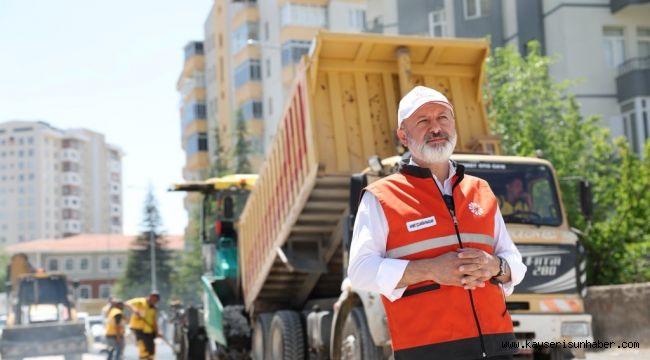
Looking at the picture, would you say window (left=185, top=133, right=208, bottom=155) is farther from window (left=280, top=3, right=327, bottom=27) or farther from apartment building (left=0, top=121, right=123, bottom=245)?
apartment building (left=0, top=121, right=123, bottom=245)

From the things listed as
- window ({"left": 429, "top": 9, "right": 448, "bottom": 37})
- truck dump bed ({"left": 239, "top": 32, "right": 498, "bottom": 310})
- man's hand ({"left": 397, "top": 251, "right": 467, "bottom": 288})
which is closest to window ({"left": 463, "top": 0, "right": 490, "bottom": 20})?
window ({"left": 429, "top": 9, "right": 448, "bottom": 37})

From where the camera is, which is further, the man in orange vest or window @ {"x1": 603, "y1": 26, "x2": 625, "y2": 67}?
window @ {"x1": 603, "y1": 26, "x2": 625, "y2": 67}

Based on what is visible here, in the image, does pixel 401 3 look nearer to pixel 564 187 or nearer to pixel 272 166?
pixel 564 187

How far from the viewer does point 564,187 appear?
1836 cm

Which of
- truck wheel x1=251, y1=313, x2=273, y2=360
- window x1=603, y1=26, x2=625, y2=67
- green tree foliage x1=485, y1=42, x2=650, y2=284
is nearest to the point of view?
truck wheel x1=251, y1=313, x2=273, y2=360

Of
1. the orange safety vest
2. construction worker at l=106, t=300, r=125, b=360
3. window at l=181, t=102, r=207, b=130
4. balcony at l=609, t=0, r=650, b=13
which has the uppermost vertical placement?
window at l=181, t=102, r=207, b=130

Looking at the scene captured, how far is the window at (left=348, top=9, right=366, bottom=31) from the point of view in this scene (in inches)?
2235

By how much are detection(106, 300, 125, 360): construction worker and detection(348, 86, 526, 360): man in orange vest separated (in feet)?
50.4

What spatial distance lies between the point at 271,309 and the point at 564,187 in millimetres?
7900

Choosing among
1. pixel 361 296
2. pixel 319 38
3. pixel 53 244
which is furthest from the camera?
pixel 53 244

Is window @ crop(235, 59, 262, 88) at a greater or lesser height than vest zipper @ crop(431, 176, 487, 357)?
greater

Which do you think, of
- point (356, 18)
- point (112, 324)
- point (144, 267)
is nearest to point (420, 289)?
point (112, 324)

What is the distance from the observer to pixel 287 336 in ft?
36.9

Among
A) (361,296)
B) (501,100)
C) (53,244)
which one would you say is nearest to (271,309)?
(361,296)
